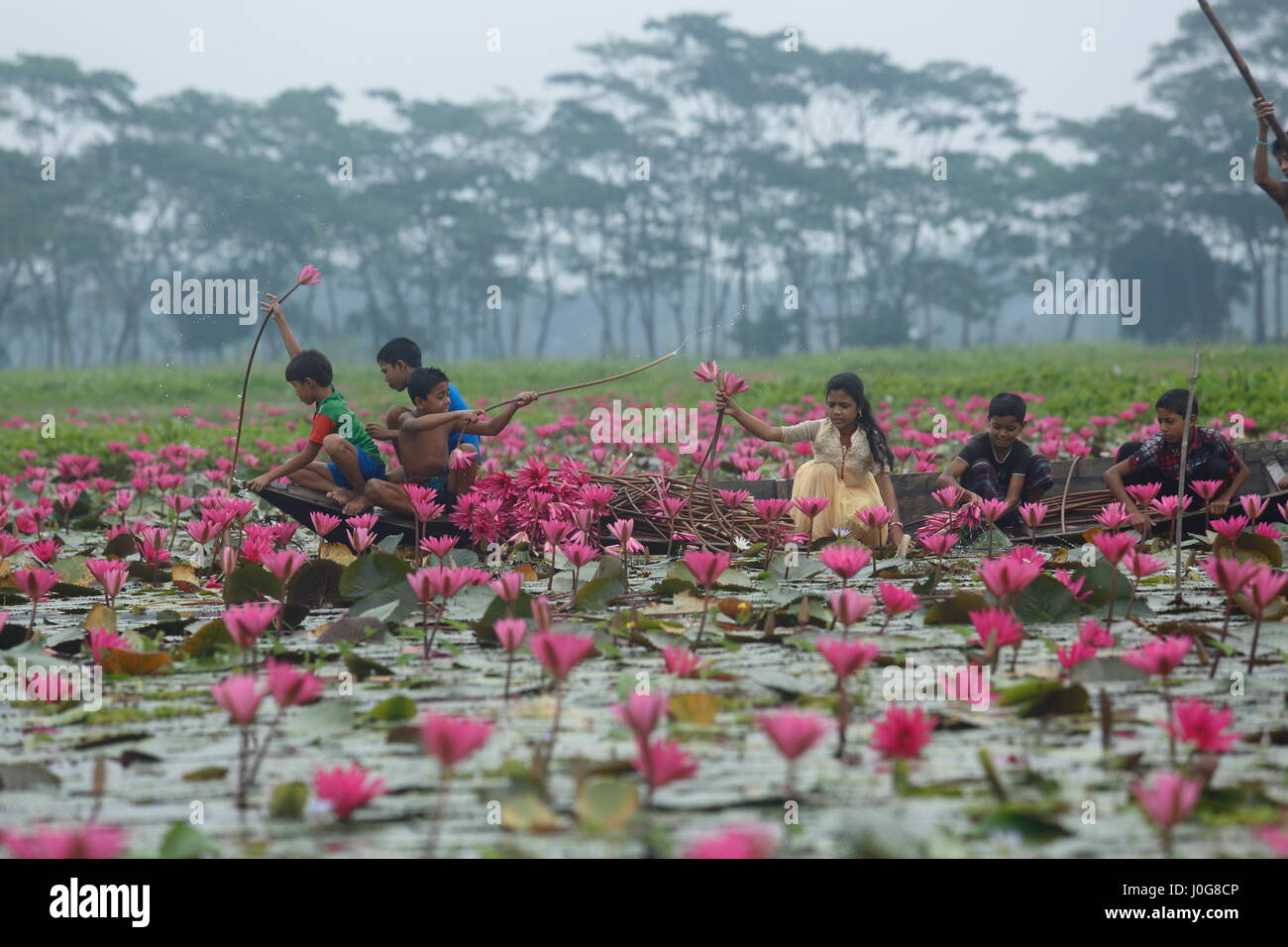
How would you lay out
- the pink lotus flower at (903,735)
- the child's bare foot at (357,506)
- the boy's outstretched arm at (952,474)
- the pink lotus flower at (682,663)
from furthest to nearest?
the boy's outstretched arm at (952,474) < the child's bare foot at (357,506) < the pink lotus flower at (682,663) < the pink lotus flower at (903,735)

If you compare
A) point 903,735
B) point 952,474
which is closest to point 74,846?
point 903,735

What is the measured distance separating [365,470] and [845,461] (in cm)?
207

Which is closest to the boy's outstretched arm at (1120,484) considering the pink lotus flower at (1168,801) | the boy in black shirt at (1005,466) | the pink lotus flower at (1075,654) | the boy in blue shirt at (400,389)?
the boy in black shirt at (1005,466)

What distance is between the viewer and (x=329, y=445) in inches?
180

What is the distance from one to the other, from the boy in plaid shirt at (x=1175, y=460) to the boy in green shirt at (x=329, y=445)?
305cm

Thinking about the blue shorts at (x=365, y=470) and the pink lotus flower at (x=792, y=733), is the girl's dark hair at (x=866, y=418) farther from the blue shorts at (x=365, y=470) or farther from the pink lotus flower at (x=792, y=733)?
the pink lotus flower at (x=792, y=733)

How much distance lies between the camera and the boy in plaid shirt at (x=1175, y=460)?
4574 mm

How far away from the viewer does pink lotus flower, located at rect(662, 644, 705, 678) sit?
218 cm

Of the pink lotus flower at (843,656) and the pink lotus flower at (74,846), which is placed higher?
the pink lotus flower at (843,656)

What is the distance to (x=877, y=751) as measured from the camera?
178 centimetres

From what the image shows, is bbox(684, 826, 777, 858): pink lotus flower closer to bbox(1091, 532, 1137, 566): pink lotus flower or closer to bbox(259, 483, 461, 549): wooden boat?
bbox(1091, 532, 1137, 566): pink lotus flower
